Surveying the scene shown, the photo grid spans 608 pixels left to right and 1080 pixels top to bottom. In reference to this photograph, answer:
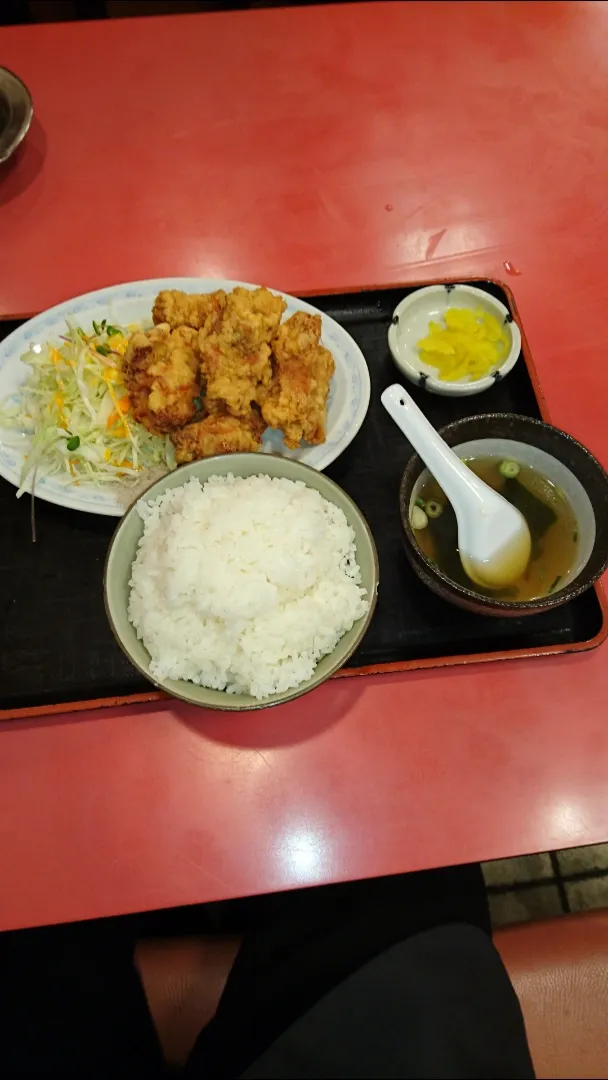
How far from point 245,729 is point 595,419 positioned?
1.34 m

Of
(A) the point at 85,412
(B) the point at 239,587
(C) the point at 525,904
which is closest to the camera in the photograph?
(B) the point at 239,587

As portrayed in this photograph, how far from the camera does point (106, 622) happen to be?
5.67 feet

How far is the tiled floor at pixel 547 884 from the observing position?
269cm

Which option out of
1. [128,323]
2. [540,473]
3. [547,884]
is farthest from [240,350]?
[547,884]

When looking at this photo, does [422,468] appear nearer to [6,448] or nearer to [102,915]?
[6,448]

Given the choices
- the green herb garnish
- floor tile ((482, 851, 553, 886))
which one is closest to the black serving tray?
the green herb garnish

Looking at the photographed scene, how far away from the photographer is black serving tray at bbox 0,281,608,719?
1.66 meters

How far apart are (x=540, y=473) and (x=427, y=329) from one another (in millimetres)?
585

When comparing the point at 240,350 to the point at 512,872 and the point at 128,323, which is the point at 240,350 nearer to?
the point at 128,323

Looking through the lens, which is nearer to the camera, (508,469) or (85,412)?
(508,469)

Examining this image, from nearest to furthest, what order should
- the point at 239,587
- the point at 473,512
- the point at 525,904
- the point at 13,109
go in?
the point at 239,587
the point at 473,512
the point at 13,109
the point at 525,904

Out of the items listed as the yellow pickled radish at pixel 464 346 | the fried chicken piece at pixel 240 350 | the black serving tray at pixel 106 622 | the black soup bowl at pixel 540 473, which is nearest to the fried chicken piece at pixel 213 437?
the fried chicken piece at pixel 240 350

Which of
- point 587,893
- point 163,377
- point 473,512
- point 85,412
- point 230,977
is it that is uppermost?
point 163,377

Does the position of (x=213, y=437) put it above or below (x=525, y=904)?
above
